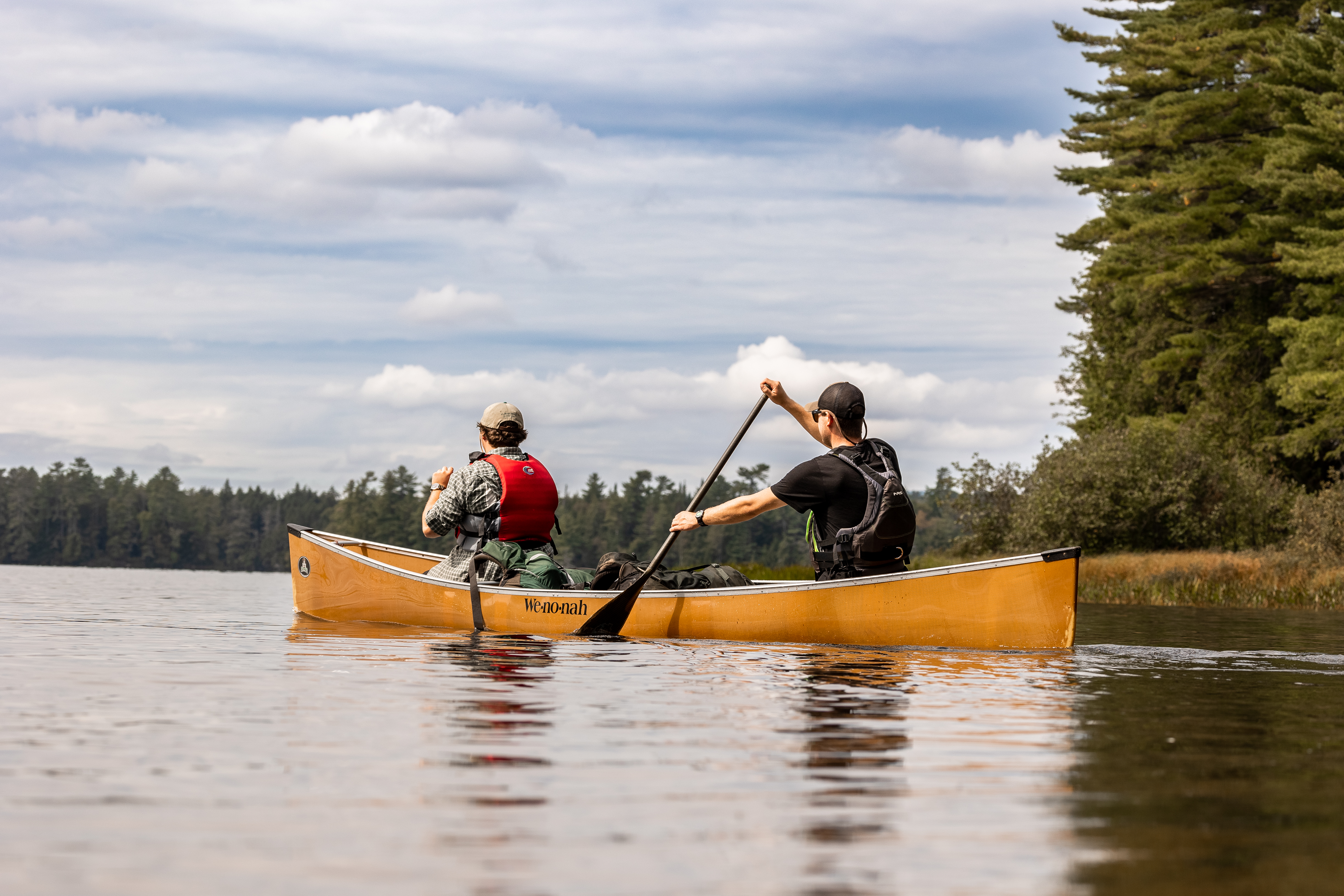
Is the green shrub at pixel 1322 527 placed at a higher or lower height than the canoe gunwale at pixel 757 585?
higher

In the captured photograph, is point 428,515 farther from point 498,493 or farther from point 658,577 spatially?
point 658,577

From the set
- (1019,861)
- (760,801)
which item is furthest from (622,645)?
(1019,861)

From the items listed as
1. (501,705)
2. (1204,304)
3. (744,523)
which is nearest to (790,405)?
(501,705)

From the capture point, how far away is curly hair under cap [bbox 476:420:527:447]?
480 inches

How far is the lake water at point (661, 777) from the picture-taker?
3381 millimetres

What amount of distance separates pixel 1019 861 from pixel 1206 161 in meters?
34.9

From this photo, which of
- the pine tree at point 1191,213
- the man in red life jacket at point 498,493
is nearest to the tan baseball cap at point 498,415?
the man in red life jacket at point 498,493

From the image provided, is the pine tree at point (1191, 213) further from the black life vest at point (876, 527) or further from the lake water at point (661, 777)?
the lake water at point (661, 777)

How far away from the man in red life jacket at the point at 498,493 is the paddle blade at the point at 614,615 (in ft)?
3.33

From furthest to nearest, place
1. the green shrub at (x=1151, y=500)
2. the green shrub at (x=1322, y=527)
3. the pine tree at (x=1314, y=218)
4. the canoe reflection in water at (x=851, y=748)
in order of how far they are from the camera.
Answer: the green shrub at (x=1151, y=500) → the pine tree at (x=1314, y=218) → the green shrub at (x=1322, y=527) → the canoe reflection in water at (x=851, y=748)

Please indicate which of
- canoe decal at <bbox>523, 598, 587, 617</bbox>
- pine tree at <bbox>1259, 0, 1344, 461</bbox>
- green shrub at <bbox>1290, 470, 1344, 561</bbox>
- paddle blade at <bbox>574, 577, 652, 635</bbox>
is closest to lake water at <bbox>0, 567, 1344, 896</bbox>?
paddle blade at <bbox>574, 577, 652, 635</bbox>

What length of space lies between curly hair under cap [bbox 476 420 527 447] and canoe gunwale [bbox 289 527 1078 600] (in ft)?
4.22

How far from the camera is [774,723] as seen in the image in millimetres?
6117

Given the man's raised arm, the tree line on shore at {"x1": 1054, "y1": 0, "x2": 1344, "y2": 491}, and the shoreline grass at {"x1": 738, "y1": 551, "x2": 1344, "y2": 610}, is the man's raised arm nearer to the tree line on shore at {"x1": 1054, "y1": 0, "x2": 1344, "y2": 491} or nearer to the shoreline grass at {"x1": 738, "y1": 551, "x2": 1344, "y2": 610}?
the shoreline grass at {"x1": 738, "y1": 551, "x2": 1344, "y2": 610}
